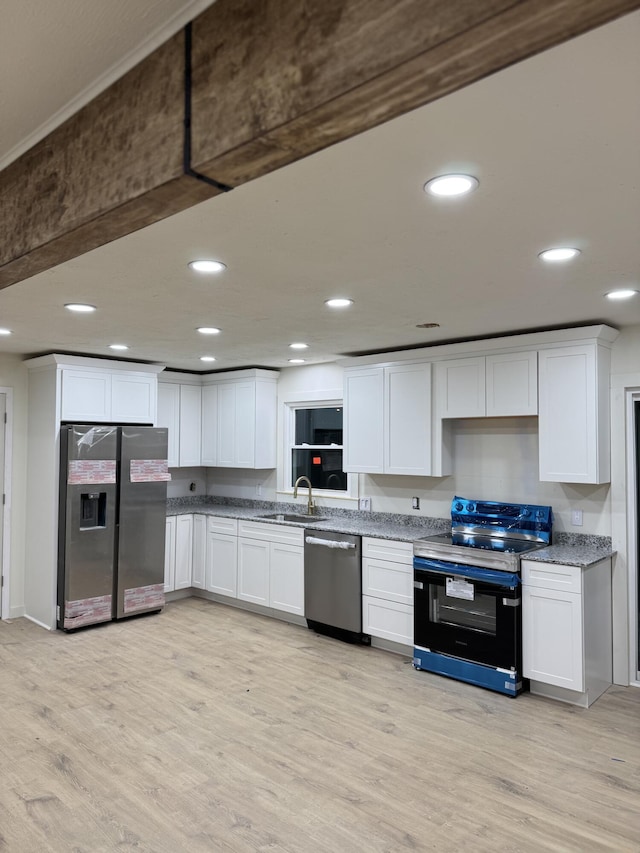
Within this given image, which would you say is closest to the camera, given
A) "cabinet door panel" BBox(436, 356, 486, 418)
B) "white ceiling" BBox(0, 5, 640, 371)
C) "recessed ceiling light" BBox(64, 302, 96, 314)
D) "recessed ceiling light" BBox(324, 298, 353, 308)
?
"white ceiling" BBox(0, 5, 640, 371)

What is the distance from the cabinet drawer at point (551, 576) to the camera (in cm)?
365

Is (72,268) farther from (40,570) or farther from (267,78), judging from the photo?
(40,570)

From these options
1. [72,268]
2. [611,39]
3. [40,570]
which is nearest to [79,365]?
[40,570]

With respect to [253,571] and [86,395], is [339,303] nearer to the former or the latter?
[86,395]

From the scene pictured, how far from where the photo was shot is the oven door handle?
3830 mm

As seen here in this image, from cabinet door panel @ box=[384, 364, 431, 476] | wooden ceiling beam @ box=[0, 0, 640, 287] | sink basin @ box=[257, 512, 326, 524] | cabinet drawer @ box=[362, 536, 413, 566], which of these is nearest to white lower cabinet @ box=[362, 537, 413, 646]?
cabinet drawer @ box=[362, 536, 413, 566]

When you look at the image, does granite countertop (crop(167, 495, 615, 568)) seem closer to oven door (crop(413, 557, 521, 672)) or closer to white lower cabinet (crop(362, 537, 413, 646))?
white lower cabinet (crop(362, 537, 413, 646))

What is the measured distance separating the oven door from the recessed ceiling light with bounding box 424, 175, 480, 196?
2.69 metres

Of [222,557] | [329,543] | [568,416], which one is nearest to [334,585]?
[329,543]

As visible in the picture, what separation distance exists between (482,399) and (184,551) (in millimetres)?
3453

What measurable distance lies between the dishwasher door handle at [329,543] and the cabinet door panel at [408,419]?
67 cm

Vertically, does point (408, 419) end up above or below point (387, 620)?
above

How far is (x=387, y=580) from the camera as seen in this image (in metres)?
4.58

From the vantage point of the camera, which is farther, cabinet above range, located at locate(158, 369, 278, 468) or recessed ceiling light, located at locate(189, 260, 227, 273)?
cabinet above range, located at locate(158, 369, 278, 468)
